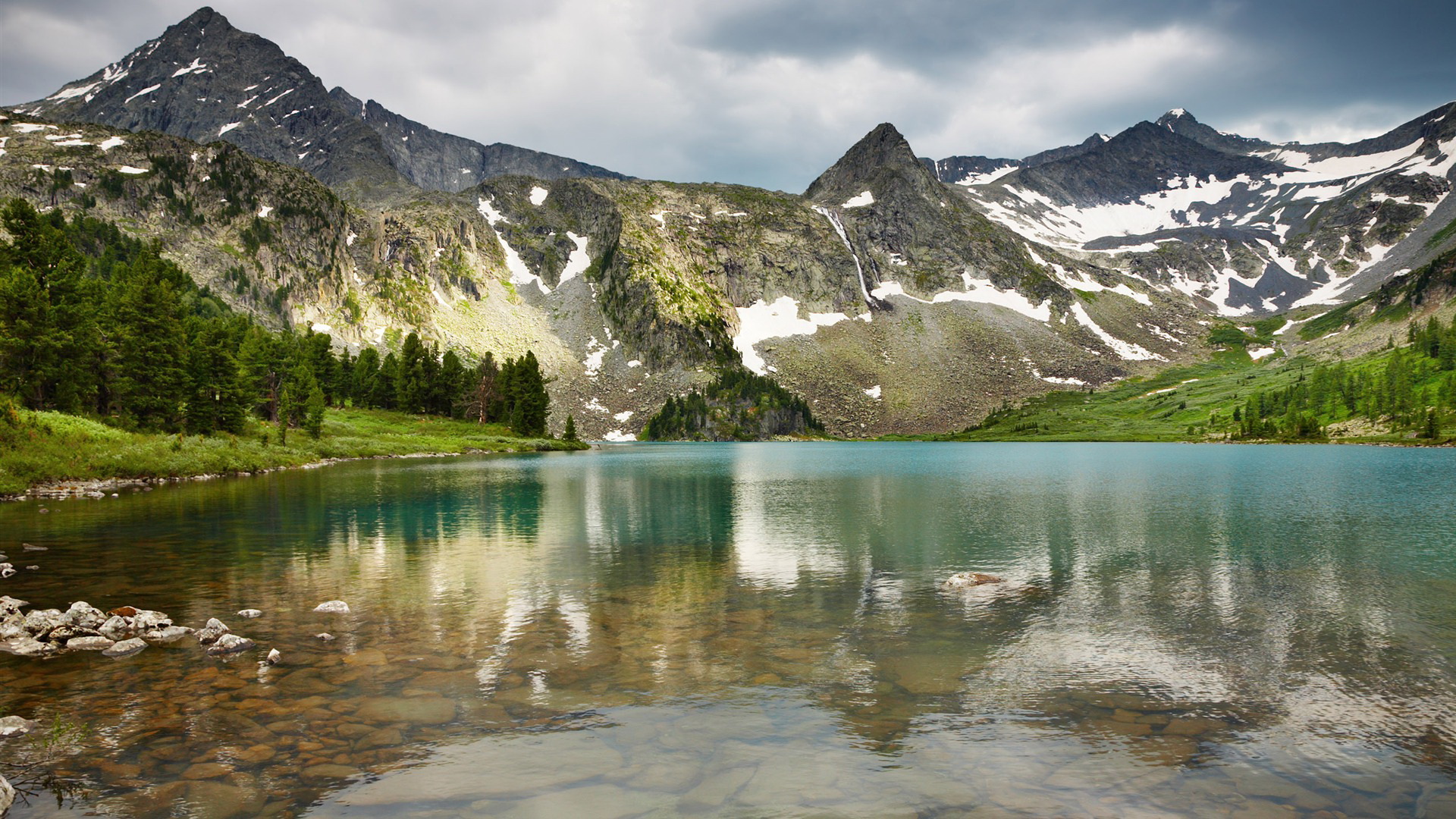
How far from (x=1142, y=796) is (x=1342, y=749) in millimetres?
5211

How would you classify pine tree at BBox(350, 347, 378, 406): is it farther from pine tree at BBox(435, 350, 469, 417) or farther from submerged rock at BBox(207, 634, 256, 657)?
submerged rock at BBox(207, 634, 256, 657)

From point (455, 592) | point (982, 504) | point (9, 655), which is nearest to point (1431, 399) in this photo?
point (982, 504)

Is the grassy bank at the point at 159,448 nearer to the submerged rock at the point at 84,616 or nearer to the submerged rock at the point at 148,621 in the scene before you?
the submerged rock at the point at 84,616

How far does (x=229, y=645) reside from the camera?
19.1m

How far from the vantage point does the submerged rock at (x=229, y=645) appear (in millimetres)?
18891

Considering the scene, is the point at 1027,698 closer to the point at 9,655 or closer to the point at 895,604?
the point at 895,604

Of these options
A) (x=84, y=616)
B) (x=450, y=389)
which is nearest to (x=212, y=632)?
(x=84, y=616)

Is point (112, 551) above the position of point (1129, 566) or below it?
above

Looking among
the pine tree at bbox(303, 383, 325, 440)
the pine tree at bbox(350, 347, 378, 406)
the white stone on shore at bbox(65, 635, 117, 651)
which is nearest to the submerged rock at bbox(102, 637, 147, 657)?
the white stone on shore at bbox(65, 635, 117, 651)

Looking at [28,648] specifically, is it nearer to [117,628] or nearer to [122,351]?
[117,628]

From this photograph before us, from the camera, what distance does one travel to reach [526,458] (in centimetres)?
12300

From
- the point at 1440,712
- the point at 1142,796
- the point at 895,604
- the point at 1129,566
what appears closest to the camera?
the point at 1142,796

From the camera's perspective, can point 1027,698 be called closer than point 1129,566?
Yes

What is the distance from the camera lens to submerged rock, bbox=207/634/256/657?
18.9 metres
